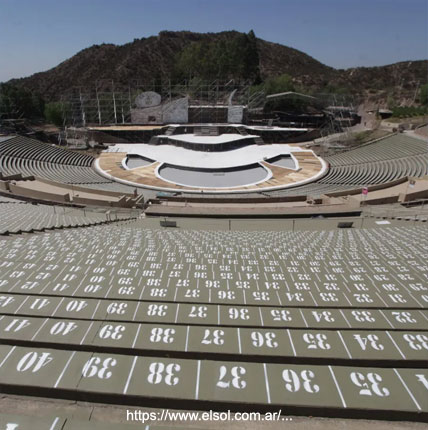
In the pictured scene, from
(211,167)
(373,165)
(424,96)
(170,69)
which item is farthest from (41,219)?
(170,69)

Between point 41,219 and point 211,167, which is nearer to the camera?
point 41,219

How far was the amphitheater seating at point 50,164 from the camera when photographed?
3500cm

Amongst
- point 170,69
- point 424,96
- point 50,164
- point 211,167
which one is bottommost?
point 211,167

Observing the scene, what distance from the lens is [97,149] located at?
Result: 5253 cm

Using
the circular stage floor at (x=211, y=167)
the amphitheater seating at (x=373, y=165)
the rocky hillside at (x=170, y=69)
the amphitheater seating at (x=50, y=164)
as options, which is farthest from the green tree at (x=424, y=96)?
the amphitheater seating at (x=50, y=164)

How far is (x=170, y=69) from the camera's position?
403 feet

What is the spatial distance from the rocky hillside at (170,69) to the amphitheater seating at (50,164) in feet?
272

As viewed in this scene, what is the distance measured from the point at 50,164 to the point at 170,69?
9785 cm

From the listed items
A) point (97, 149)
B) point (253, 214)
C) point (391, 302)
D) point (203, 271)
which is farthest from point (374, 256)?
point (97, 149)

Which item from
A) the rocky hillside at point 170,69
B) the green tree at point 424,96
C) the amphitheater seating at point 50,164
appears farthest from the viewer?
the rocky hillside at point 170,69

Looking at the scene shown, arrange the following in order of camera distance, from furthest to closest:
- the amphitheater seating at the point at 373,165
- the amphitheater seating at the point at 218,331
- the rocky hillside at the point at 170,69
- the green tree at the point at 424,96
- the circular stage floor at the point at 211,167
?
the rocky hillside at the point at 170,69 < the green tree at the point at 424,96 < the circular stage floor at the point at 211,167 < the amphitheater seating at the point at 373,165 < the amphitheater seating at the point at 218,331

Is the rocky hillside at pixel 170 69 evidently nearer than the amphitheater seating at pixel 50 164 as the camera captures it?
No

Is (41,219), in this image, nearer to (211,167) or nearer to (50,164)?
(211,167)

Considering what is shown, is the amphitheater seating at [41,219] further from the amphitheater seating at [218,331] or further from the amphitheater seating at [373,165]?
the amphitheater seating at [373,165]
